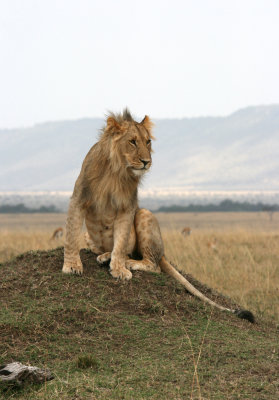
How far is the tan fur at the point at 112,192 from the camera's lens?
7.23 metres

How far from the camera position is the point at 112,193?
7297 millimetres

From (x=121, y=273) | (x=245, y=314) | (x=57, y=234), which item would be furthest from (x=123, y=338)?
(x=57, y=234)

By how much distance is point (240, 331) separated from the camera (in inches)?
289

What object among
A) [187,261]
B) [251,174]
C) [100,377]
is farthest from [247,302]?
[251,174]

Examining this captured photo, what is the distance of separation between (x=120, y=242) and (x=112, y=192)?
0.57 metres

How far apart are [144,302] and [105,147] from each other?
5.79ft

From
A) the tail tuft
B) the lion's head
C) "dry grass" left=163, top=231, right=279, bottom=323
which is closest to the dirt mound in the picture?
the tail tuft

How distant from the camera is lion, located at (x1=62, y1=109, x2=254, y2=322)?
7227 mm

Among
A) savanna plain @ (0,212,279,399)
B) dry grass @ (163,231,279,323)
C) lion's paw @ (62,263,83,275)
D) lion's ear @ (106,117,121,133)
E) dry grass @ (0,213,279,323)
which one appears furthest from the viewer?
dry grass @ (0,213,279,323)

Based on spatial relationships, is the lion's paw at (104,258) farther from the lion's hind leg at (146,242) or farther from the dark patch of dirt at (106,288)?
the lion's hind leg at (146,242)

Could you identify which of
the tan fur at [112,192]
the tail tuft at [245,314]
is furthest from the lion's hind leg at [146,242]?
the tail tuft at [245,314]

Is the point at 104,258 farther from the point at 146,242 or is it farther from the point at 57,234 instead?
the point at 57,234

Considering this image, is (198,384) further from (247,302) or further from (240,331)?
(247,302)

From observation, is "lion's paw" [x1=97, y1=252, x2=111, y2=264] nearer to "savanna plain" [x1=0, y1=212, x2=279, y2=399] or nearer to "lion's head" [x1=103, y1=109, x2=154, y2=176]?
"savanna plain" [x1=0, y1=212, x2=279, y2=399]
